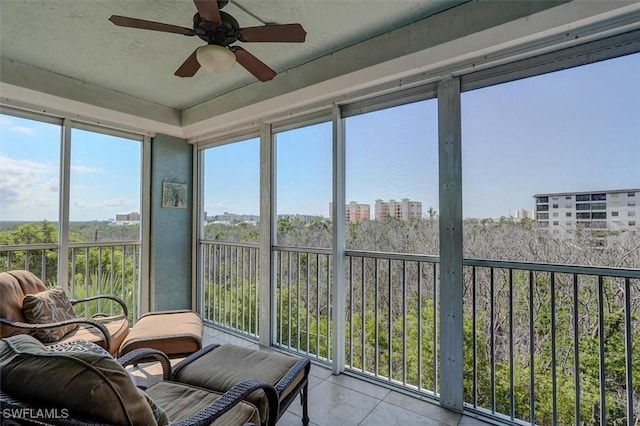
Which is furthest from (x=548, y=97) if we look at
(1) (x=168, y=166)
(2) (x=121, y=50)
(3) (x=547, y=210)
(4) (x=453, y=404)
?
(1) (x=168, y=166)

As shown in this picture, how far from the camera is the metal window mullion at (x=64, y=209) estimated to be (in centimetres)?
323

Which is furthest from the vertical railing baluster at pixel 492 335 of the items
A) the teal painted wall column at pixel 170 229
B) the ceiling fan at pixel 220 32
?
the teal painted wall column at pixel 170 229

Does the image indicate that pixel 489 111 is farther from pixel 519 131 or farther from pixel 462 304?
pixel 462 304

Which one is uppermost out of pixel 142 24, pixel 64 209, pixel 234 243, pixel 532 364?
pixel 142 24

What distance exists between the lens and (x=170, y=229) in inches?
160

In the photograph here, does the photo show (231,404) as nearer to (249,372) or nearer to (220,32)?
(249,372)

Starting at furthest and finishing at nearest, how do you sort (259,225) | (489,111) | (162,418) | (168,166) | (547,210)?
(168,166), (259,225), (489,111), (547,210), (162,418)

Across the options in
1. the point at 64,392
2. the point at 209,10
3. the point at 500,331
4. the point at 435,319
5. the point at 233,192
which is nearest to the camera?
the point at 64,392

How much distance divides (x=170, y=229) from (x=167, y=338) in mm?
1972

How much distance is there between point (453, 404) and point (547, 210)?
149cm

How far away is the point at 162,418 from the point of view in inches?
45.6

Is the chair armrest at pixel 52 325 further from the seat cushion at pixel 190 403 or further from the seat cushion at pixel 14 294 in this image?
the seat cushion at pixel 190 403

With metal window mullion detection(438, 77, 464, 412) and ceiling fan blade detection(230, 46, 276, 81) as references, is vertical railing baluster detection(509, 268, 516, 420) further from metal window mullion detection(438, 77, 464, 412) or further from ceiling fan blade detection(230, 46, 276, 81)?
ceiling fan blade detection(230, 46, 276, 81)

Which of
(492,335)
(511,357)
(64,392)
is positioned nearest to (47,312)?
(64,392)
